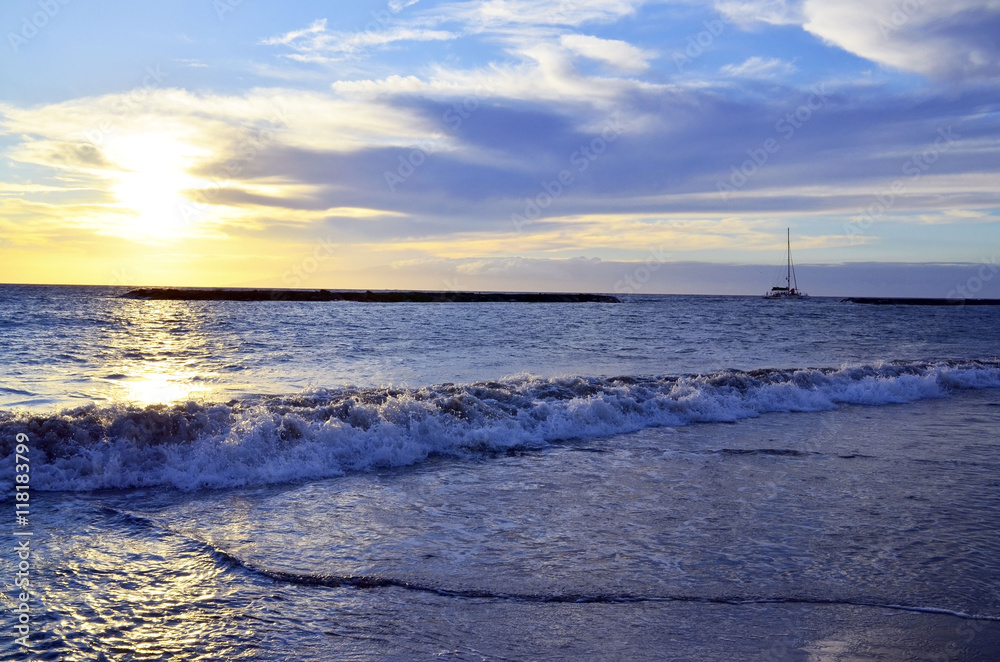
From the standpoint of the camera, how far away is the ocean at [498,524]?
5.09m

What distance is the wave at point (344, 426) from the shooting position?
32.4ft

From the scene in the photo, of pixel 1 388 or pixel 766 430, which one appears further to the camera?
pixel 1 388

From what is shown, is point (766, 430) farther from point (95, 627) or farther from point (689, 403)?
point (95, 627)

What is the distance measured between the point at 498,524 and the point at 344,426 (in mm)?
4912

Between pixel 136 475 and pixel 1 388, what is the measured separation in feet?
30.8

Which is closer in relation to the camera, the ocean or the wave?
the ocean

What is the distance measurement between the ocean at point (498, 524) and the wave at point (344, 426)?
0.06m

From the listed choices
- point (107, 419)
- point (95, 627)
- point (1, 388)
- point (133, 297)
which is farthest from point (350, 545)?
point (133, 297)

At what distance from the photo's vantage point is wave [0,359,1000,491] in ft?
32.4

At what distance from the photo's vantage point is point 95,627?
16.7ft

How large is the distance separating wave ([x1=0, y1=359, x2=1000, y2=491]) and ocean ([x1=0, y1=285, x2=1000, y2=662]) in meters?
0.06

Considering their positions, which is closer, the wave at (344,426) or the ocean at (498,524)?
the ocean at (498,524)

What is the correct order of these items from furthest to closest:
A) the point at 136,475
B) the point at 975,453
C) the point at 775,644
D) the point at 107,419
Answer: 1. the point at 975,453
2. the point at 107,419
3. the point at 136,475
4. the point at 775,644

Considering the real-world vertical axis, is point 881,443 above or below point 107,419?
below
